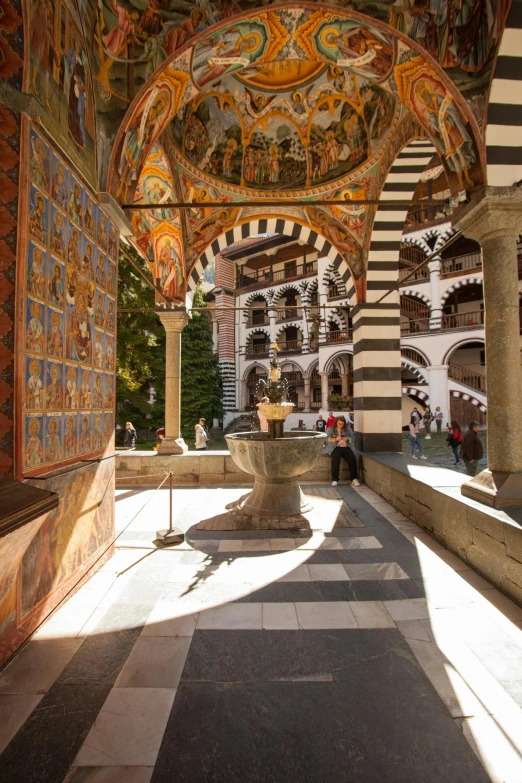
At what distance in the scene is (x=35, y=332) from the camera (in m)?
2.90

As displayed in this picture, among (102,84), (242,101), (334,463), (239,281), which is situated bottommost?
(334,463)

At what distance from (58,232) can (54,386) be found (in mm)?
1234

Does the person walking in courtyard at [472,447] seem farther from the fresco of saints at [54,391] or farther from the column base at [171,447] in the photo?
the fresco of saints at [54,391]

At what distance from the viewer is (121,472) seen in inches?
308

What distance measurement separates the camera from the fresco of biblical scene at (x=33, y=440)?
110 inches

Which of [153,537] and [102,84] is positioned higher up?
[102,84]

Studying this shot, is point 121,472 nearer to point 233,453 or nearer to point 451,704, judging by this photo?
point 233,453

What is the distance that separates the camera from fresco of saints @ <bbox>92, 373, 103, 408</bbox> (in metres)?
3.94

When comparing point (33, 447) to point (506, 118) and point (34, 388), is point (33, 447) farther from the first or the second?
point (506, 118)

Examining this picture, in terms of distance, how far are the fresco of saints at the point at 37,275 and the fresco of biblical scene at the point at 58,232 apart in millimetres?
208

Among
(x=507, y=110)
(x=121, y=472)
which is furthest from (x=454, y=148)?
(x=121, y=472)

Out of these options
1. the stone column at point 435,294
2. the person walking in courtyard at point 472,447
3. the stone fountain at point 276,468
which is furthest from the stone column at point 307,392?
the stone fountain at point 276,468

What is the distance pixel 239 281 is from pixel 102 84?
2529cm

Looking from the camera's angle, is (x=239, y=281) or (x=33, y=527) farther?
(x=239, y=281)
